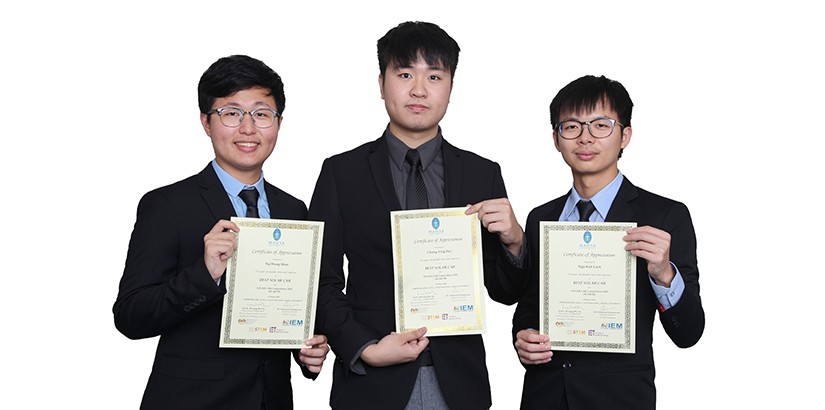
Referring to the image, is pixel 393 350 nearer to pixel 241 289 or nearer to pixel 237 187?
pixel 241 289

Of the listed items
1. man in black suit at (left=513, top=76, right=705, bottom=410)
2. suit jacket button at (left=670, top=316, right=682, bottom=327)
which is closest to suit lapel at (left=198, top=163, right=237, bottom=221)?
man in black suit at (left=513, top=76, right=705, bottom=410)

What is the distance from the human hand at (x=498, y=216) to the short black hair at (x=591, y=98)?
0.59 m

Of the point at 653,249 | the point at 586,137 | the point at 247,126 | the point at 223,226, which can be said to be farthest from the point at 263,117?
the point at 653,249

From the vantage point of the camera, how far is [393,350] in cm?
347

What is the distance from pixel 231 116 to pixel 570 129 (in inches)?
57.7

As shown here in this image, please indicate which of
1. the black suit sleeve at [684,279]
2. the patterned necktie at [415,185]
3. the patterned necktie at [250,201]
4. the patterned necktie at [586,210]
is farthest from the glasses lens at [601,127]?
the patterned necktie at [250,201]

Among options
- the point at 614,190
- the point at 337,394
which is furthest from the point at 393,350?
the point at 614,190

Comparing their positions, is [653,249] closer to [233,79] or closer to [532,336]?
[532,336]

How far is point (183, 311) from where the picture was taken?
11.4 feet

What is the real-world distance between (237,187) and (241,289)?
0.48m

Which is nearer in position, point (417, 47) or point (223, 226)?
point (223, 226)

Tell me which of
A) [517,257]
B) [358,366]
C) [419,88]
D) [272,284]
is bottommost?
[358,366]

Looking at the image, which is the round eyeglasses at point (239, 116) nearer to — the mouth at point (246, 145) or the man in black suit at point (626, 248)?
the mouth at point (246, 145)

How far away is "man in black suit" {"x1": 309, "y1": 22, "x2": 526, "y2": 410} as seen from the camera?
3514mm
